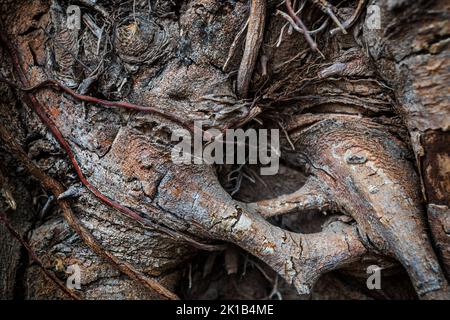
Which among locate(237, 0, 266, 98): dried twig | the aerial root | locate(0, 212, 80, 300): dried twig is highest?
locate(237, 0, 266, 98): dried twig

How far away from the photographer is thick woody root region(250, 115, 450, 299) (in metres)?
1.08

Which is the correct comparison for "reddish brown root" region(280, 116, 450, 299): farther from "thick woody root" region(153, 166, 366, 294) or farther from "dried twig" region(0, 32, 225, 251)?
"dried twig" region(0, 32, 225, 251)

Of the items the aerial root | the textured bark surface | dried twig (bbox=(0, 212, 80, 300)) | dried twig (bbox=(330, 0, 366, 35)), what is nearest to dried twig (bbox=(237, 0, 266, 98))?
the textured bark surface

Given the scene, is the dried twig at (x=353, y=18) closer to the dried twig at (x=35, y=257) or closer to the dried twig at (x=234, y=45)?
the dried twig at (x=234, y=45)

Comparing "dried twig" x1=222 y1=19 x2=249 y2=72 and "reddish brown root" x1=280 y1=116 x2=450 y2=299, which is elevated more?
"dried twig" x1=222 y1=19 x2=249 y2=72

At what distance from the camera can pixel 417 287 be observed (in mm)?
1078

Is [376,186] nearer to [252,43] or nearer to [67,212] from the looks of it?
[252,43]

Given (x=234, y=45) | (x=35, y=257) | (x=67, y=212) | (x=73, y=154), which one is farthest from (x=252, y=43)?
(x=35, y=257)

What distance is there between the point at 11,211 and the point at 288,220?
35.6 inches

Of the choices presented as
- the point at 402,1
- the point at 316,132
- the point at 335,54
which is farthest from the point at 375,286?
the point at 402,1

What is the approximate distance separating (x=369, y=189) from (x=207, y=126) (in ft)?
1.58

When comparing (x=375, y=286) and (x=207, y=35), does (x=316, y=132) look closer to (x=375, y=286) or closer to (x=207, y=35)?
(x=207, y=35)

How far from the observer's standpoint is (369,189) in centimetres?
114

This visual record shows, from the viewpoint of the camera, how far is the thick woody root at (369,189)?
1080 mm
